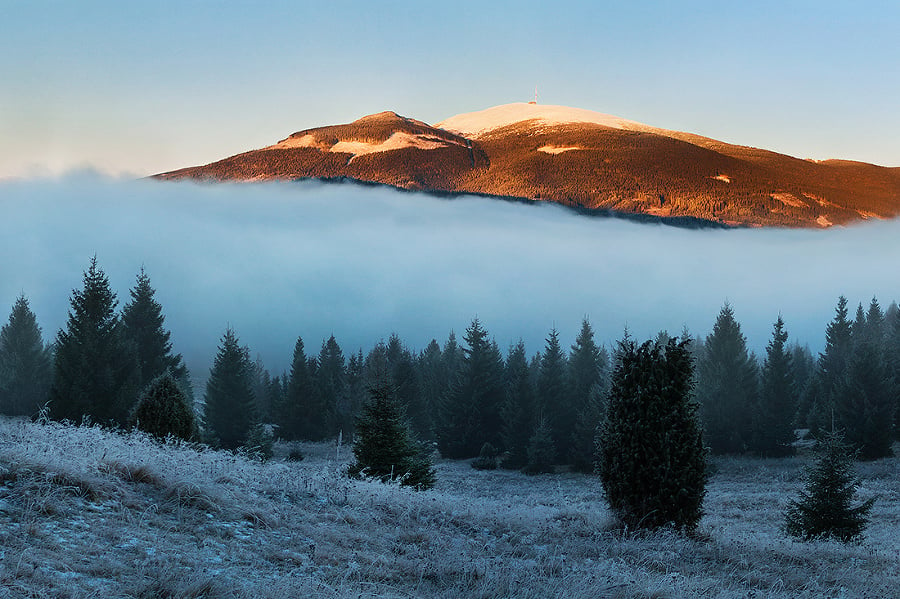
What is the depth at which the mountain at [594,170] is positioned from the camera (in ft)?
409

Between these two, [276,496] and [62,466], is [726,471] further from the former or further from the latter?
[62,466]

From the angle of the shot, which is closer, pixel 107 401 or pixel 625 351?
pixel 625 351

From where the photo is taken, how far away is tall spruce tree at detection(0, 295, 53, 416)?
44.2 m

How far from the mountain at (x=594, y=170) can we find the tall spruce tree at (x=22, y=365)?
93513mm

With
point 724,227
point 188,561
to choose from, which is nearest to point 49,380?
point 188,561

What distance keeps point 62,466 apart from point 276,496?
2941 mm

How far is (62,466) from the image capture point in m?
7.70

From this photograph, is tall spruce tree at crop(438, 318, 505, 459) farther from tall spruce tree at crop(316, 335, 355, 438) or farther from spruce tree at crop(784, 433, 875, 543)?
spruce tree at crop(784, 433, 875, 543)

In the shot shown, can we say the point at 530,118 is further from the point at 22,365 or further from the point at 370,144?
the point at 22,365

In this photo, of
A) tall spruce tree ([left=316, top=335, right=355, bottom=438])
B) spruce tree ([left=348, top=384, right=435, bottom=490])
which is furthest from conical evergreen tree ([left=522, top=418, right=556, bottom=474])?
spruce tree ([left=348, top=384, right=435, bottom=490])

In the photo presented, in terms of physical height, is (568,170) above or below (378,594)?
above

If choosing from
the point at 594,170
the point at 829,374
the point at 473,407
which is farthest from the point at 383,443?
the point at 594,170

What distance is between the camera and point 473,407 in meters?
47.1

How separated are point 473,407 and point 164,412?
32.9 meters
